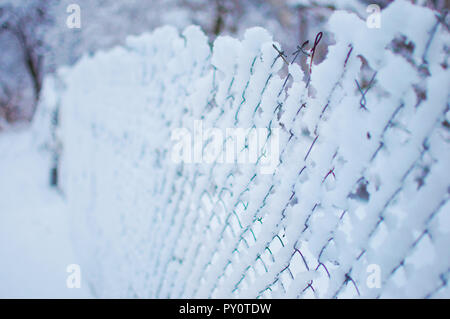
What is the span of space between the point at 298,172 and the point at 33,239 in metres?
4.40

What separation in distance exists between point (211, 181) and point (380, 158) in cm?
83

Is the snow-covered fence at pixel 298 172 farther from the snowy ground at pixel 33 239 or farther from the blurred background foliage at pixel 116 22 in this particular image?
the blurred background foliage at pixel 116 22

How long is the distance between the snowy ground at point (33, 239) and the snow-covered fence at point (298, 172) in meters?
1.50

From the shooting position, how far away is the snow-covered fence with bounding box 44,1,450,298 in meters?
0.69

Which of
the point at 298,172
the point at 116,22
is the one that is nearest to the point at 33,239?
the point at 298,172

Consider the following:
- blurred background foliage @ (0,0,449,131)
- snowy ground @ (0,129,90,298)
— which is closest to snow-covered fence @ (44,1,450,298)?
snowy ground @ (0,129,90,298)

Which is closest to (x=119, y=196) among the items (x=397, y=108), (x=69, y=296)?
(x=69, y=296)

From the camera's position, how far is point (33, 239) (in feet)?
12.8

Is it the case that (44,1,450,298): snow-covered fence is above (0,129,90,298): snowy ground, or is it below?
above

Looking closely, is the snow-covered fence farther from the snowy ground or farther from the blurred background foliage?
the blurred background foliage

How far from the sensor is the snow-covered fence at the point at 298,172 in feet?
2.27

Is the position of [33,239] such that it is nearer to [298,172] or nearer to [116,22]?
[298,172]

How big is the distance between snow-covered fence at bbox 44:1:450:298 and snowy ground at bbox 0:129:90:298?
150 centimetres

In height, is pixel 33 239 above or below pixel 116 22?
below
